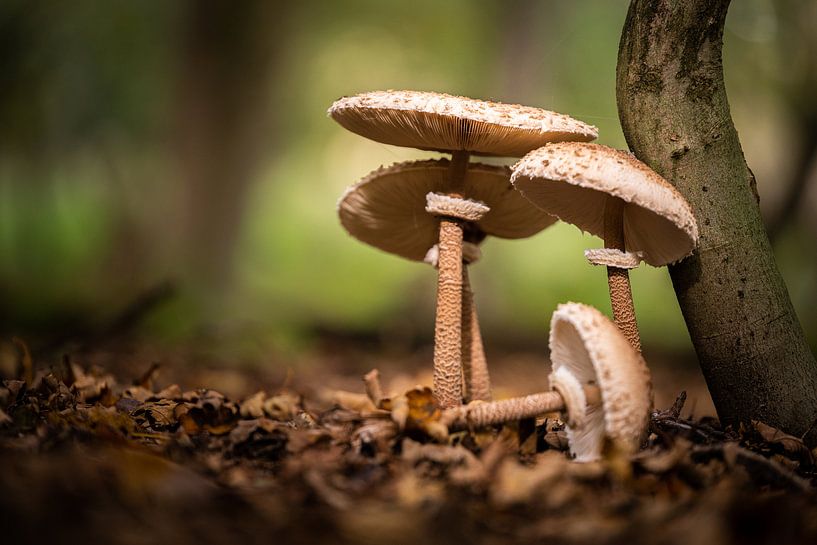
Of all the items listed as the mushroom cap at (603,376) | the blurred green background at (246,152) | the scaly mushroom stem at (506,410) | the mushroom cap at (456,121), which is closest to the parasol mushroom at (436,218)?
the mushroom cap at (456,121)

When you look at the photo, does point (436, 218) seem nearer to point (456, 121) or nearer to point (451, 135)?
point (451, 135)

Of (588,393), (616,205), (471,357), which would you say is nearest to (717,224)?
(616,205)

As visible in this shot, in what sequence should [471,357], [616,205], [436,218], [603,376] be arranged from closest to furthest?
[603,376]
[616,205]
[436,218]
[471,357]

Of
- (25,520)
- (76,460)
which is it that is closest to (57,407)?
(76,460)

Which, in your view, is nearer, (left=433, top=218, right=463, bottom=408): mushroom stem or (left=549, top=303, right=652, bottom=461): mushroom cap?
(left=549, top=303, right=652, bottom=461): mushroom cap

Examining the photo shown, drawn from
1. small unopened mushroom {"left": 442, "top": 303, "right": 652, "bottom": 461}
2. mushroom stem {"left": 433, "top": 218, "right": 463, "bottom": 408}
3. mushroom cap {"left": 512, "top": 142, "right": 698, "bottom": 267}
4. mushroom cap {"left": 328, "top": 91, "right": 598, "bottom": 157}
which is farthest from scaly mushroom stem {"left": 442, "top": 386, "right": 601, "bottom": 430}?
mushroom cap {"left": 328, "top": 91, "right": 598, "bottom": 157}

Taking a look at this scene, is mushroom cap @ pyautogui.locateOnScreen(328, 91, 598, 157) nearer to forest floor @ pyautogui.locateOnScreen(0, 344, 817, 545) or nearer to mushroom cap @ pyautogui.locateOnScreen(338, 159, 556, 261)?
mushroom cap @ pyautogui.locateOnScreen(338, 159, 556, 261)

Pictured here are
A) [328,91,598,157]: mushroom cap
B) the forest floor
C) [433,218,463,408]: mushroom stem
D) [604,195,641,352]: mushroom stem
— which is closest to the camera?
the forest floor
